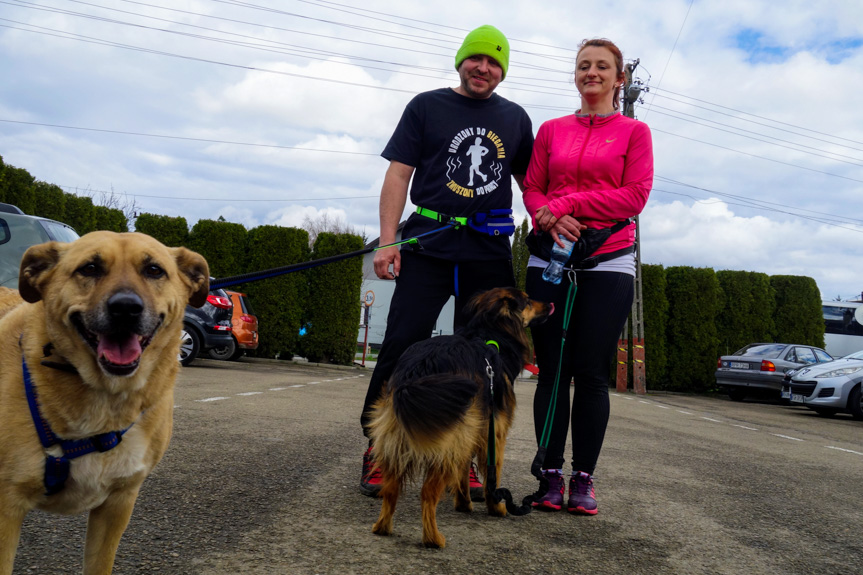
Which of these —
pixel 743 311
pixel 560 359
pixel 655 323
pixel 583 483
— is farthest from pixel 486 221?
pixel 743 311

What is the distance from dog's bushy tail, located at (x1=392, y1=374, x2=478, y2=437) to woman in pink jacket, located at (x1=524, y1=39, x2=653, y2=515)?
1.00 meters

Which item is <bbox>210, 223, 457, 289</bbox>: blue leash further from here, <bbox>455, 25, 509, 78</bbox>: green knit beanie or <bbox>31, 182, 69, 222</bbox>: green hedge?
<bbox>31, 182, 69, 222</bbox>: green hedge

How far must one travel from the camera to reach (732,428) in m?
9.62

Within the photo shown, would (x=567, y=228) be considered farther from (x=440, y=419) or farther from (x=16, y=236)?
(x=16, y=236)

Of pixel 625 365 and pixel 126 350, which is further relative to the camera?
pixel 625 365

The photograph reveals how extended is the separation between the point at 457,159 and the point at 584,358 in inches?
51.7

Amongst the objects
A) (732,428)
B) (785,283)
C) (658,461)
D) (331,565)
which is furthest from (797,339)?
(331,565)

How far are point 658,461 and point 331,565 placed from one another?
3.96 meters

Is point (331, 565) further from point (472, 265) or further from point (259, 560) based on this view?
point (472, 265)

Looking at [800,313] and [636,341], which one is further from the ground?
[800,313]

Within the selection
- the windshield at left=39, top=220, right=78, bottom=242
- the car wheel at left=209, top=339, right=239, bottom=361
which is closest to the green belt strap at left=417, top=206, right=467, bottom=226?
the windshield at left=39, top=220, right=78, bottom=242

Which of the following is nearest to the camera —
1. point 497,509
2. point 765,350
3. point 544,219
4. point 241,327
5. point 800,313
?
point 497,509

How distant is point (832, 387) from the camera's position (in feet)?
43.3

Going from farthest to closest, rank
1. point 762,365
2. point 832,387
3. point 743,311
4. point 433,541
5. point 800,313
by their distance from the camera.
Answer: point 800,313 < point 743,311 < point 762,365 < point 832,387 < point 433,541
